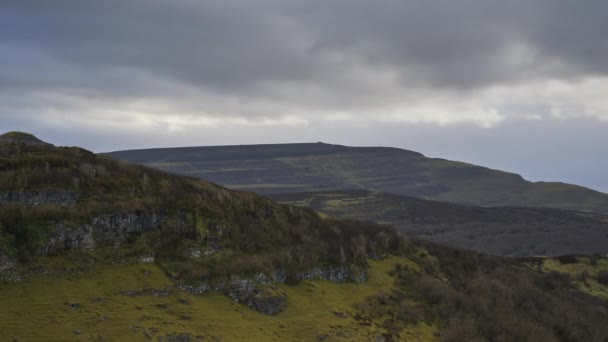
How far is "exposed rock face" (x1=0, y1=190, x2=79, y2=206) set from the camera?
32.9m

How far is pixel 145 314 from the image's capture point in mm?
29578

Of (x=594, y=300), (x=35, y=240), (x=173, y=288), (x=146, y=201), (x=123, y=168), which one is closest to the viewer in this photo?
(x=35, y=240)

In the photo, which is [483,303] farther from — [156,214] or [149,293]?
[149,293]

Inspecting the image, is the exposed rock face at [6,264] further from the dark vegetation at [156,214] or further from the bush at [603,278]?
the bush at [603,278]

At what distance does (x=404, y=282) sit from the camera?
49719 millimetres

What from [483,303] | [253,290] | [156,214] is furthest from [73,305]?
[483,303]

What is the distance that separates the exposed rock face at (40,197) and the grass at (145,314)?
20.4ft

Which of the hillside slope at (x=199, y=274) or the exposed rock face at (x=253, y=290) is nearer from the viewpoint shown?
the hillside slope at (x=199, y=274)

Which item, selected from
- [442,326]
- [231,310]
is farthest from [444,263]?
[231,310]

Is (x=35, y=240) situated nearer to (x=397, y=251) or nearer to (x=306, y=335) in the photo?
(x=306, y=335)

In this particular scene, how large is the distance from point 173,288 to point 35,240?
9141 mm

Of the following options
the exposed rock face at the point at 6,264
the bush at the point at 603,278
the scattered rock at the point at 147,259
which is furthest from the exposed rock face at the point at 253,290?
the bush at the point at 603,278

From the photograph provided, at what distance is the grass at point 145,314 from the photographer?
2623 centimetres

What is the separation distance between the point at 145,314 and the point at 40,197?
11.8 m
